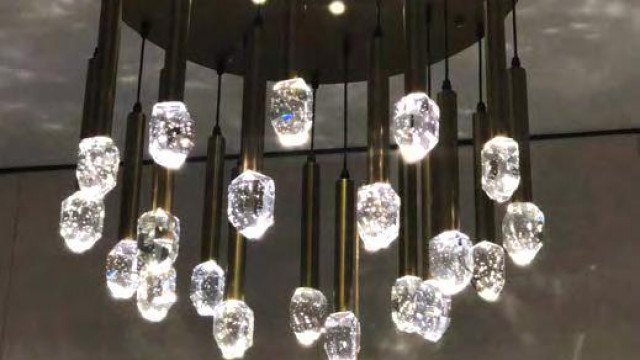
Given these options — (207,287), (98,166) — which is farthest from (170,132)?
(207,287)

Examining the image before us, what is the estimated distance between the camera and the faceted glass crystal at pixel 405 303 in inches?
67.3

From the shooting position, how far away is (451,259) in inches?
67.9

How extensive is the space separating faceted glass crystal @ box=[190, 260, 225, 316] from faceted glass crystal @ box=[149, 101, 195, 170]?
36 cm

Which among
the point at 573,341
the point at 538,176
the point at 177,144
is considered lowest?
the point at 573,341

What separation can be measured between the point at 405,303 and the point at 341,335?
0.20m

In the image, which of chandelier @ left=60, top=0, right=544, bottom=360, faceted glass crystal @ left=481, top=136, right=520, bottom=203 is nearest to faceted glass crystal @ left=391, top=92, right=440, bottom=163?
chandelier @ left=60, top=0, right=544, bottom=360

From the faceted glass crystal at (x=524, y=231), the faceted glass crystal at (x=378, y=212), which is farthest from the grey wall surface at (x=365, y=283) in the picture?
the faceted glass crystal at (x=378, y=212)

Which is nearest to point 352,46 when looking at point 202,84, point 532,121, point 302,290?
point 302,290

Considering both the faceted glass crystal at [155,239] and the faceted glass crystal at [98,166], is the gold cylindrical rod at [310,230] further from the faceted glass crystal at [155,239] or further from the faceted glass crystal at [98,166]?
the faceted glass crystal at [98,166]

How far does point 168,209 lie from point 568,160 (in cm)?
207

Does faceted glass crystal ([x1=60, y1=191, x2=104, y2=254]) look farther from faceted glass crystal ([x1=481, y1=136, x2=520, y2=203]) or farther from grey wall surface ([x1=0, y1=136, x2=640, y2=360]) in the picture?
grey wall surface ([x1=0, y1=136, x2=640, y2=360])

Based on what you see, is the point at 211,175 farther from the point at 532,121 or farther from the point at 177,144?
the point at 532,121

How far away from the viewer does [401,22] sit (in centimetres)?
221

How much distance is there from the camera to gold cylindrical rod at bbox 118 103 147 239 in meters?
1.88
